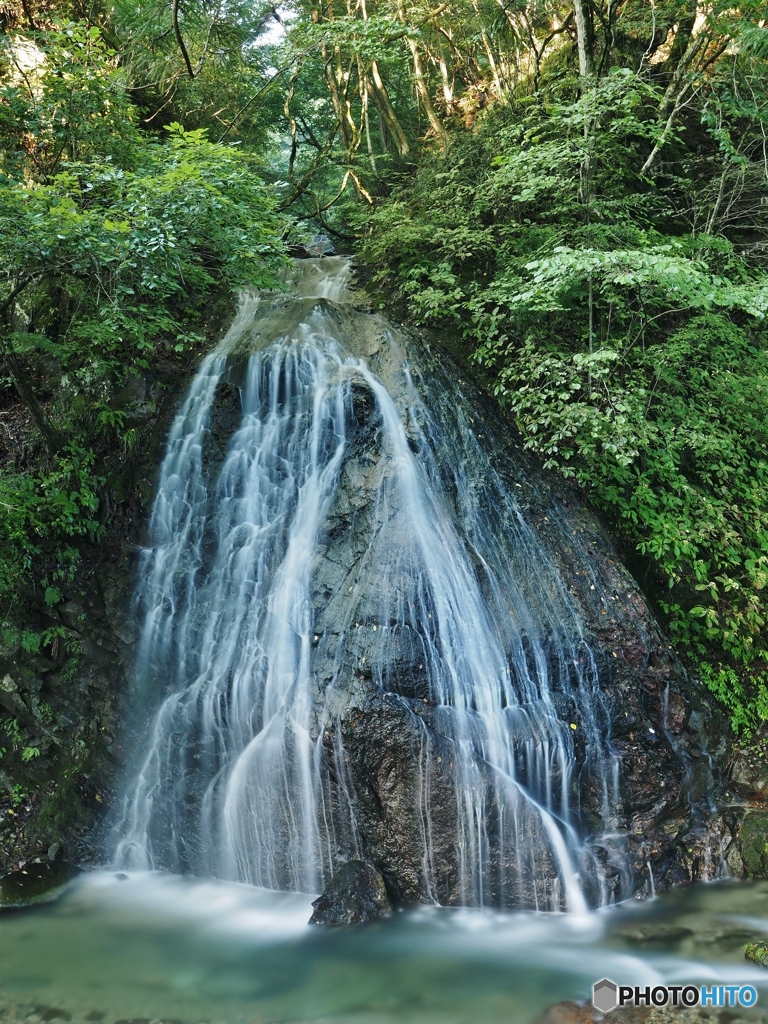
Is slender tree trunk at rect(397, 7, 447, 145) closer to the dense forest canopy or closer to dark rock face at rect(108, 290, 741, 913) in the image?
the dense forest canopy

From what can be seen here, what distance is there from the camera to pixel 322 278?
9609 mm

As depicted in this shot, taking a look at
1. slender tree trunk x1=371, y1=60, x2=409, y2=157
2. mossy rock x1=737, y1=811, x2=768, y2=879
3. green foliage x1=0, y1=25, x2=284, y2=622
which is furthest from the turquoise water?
slender tree trunk x1=371, y1=60, x2=409, y2=157

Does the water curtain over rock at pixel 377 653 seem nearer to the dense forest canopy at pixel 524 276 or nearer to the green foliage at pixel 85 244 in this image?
the dense forest canopy at pixel 524 276

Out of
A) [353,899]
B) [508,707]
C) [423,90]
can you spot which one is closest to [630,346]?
[508,707]

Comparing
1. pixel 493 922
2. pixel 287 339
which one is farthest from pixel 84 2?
pixel 493 922

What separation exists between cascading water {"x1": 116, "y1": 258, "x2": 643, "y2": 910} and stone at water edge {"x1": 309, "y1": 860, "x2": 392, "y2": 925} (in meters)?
0.12

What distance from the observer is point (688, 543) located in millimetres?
5965

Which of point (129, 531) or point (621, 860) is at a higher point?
point (129, 531)

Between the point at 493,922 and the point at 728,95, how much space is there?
886 centimetres

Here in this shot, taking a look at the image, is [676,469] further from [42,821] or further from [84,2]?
[84,2]

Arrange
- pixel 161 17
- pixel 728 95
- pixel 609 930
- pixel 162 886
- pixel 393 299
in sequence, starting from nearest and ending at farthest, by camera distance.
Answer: pixel 609 930, pixel 162 886, pixel 728 95, pixel 393 299, pixel 161 17

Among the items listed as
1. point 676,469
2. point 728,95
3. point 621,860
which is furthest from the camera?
point 728,95

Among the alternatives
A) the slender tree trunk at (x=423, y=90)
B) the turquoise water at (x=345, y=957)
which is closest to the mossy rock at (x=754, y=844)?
the turquoise water at (x=345, y=957)

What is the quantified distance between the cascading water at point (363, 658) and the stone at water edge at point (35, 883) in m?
0.46
